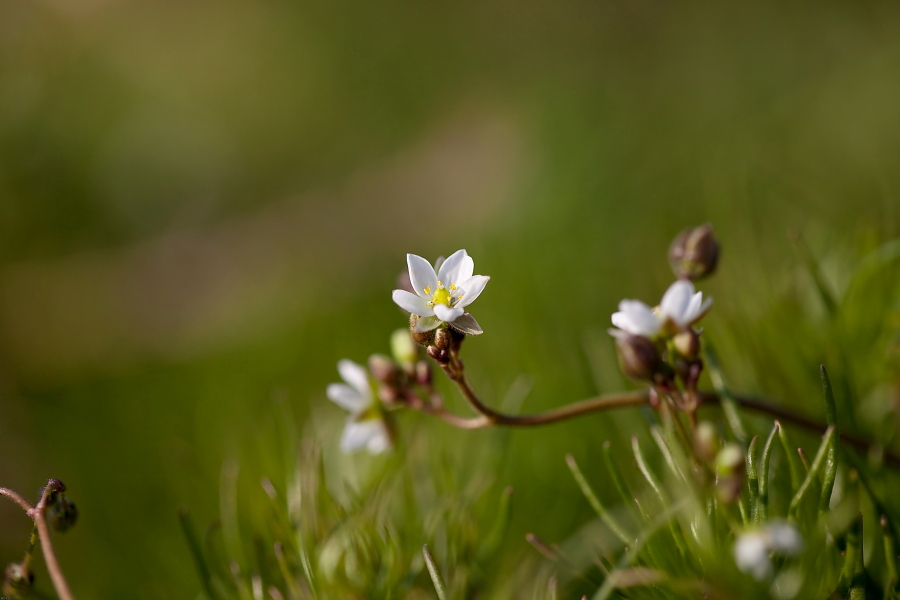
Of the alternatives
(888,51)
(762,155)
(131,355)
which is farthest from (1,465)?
(888,51)

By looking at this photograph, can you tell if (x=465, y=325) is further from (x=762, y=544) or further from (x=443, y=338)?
(x=762, y=544)

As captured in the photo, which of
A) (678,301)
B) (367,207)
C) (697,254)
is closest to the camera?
(678,301)

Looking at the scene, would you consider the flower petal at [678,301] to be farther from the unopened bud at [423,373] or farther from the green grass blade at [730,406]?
the unopened bud at [423,373]

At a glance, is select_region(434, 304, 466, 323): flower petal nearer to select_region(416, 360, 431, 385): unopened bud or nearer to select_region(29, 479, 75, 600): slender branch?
select_region(416, 360, 431, 385): unopened bud

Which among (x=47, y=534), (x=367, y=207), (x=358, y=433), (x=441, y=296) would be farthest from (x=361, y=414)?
(x=367, y=207)

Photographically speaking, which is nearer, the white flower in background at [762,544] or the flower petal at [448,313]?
the white flower in background at [762,544]

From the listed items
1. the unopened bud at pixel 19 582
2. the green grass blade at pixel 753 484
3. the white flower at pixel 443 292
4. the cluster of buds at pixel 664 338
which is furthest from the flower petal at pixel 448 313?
the unopened bud at pixel 19 582
